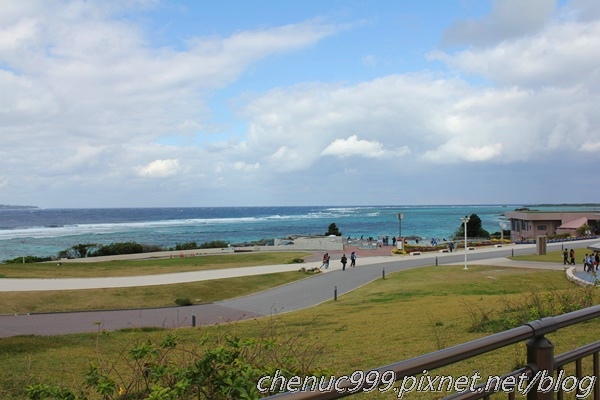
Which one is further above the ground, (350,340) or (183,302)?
(350,340)

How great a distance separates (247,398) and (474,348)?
145 cm

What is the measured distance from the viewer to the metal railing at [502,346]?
2109 millimetres

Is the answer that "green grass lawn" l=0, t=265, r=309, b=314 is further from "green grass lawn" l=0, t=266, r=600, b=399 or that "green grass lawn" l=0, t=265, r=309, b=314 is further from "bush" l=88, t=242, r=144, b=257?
"bush" l=88, t=242, r=144, b=257

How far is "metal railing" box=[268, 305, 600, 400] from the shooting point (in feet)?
6.92

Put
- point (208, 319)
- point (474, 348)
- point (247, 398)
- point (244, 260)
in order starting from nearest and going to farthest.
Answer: point (474, 348) < point (247, 398) < point (208, 319) < point (244, 260)

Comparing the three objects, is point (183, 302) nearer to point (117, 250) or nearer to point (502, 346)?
point (502, 346)

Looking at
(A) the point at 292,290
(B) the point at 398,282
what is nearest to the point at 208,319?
(A) the point at 292,290

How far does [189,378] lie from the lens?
4.20m

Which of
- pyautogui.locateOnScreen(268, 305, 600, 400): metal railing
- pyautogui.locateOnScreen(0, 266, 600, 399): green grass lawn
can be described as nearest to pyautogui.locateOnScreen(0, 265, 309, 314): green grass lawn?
pyautogui.locateOnScreen(0, 266, 600, 399): green grass lawn

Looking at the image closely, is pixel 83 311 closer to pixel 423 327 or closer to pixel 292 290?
pixel 292 290

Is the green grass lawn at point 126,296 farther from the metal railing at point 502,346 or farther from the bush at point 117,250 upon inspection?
the bush at point 117,250

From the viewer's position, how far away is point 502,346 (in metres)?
2.63

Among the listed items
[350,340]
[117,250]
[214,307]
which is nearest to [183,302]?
[214,307]

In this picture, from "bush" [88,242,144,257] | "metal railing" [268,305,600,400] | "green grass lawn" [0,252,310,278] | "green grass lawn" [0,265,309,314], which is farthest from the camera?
"bush" [88,242,144,257]
